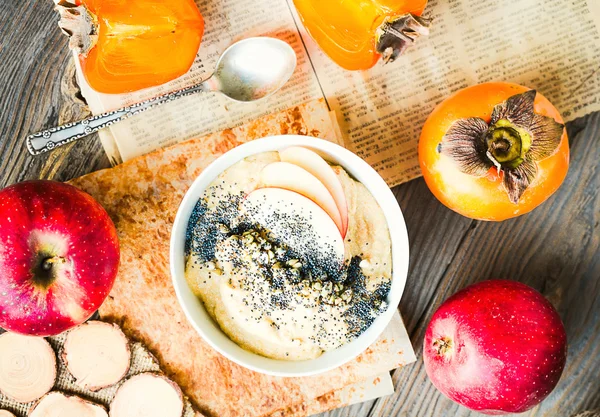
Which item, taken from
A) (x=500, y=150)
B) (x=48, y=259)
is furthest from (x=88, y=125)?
(x=500, y=150)

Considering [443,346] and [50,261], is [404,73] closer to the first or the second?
[443,346]

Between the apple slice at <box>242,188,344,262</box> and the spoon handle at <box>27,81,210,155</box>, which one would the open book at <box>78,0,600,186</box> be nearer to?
the spoon handle at <box>27,81,210,155</box>

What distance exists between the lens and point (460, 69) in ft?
3.16

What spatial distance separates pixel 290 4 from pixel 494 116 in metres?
0.39

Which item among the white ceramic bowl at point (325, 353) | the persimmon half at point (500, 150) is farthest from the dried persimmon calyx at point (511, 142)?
the white ceramic bowl at point (325, 353)

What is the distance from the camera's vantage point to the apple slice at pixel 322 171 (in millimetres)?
827

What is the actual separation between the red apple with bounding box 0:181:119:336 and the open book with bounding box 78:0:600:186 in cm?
16

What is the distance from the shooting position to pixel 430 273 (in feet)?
3.16

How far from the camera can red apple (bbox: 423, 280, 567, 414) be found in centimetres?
82

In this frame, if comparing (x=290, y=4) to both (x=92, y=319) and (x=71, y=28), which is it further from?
(x=92, y=319)

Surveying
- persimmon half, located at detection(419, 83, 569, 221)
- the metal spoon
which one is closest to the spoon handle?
the metal spoon

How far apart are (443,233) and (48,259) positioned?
0.60 m

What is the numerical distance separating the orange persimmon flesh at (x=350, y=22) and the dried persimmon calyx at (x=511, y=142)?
6.9 inches


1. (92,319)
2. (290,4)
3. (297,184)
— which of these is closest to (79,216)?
(92,319)
